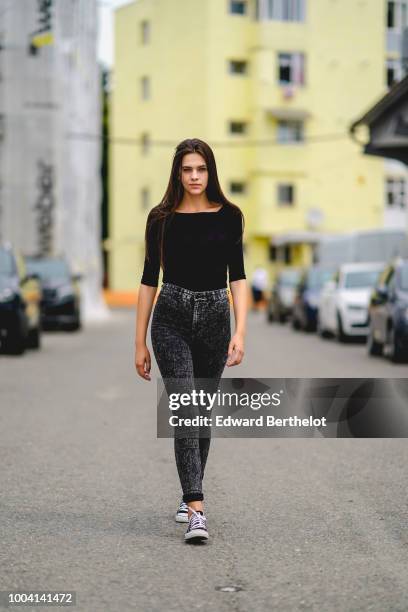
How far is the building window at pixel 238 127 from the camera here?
60.5m

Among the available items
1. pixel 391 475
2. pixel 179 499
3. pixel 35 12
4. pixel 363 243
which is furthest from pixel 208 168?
pixel 35 12

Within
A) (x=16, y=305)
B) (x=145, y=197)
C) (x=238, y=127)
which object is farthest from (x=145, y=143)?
(x=16, y=305)

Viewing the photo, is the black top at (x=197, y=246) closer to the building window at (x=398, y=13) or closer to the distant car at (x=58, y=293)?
the building window at (x=398, y=13)

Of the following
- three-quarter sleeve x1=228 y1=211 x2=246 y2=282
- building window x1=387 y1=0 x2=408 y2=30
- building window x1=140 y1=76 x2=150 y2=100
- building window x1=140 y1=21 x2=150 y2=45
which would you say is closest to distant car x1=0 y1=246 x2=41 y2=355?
building window x1=387 y1=0 x2=408 y2=30

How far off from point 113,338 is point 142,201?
36.3 meters

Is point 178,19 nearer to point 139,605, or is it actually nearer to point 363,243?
point 363,243

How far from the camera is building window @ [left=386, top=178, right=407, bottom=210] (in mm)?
63438

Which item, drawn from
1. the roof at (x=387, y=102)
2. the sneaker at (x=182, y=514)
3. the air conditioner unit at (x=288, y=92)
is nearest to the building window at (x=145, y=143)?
the air conditioner unit at (x=288, y=92)

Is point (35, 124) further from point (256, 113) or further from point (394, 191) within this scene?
point (394, 191)

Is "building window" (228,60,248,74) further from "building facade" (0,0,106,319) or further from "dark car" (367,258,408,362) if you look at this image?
"dark car" (367,258,408,362)

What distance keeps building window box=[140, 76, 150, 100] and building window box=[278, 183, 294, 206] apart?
25.8 ft

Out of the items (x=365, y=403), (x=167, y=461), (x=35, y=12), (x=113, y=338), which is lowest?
(x=113, y=338)

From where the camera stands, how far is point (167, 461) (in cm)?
866

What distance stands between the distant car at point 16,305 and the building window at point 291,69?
40.9m
